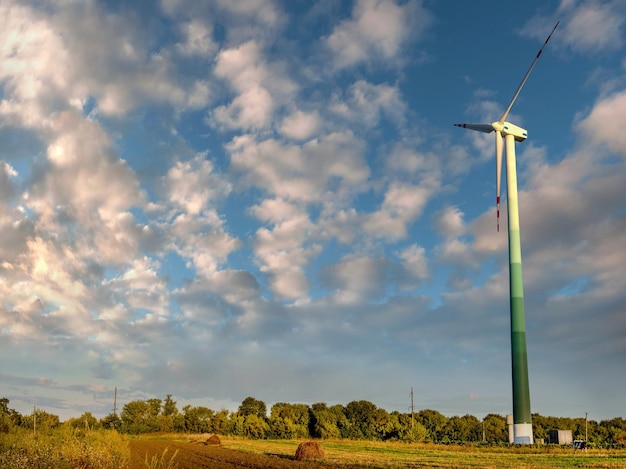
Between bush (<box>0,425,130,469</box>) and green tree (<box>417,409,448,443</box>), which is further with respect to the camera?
green tree (<box>417,409,448,443</box>)

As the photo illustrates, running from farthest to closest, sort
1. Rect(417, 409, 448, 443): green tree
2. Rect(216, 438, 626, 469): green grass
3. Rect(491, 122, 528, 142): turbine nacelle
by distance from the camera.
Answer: Rect(417, 409, 448, 443): green tree
Rect(491, 122, 528, 142): turbine nacelle
Rect(216, 438, 626, 469): green grass

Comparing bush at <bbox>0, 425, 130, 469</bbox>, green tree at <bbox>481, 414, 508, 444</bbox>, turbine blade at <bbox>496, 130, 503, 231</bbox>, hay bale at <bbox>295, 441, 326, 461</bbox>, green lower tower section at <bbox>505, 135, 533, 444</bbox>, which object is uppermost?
turbine blade at <bbox>496, 130, 503, 231</bbox>

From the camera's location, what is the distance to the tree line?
455 ft

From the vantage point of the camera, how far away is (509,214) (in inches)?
2940

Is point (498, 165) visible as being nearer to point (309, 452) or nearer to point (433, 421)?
point (309, 452)

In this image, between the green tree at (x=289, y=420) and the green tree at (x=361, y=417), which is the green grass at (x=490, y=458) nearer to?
the green tree at (x=361, y=417)

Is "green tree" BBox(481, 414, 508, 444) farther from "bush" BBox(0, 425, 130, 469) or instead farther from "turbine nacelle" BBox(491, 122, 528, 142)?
"bush" BBox(0, 425, 130, 469)

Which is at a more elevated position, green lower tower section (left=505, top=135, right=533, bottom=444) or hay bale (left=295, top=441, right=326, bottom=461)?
green lower tower section (left=505, top=135, right=533, bottom=444)

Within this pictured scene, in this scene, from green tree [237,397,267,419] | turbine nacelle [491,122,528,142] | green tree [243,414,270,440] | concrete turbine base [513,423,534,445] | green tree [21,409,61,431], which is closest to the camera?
green tree [21,409,61,431]

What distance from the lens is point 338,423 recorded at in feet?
485

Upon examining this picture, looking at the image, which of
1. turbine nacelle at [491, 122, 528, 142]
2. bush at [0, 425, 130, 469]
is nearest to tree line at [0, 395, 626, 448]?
turbine nacelle at [491, 122, 528, 142]

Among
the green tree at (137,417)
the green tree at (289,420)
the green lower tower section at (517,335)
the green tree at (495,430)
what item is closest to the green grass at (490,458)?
the green lower tower section at (517,335)

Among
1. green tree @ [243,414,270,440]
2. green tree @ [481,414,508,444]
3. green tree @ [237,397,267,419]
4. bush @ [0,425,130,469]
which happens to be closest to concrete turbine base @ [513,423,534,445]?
bush @ [0,425,130,469]

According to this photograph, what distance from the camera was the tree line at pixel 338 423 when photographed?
139 m
